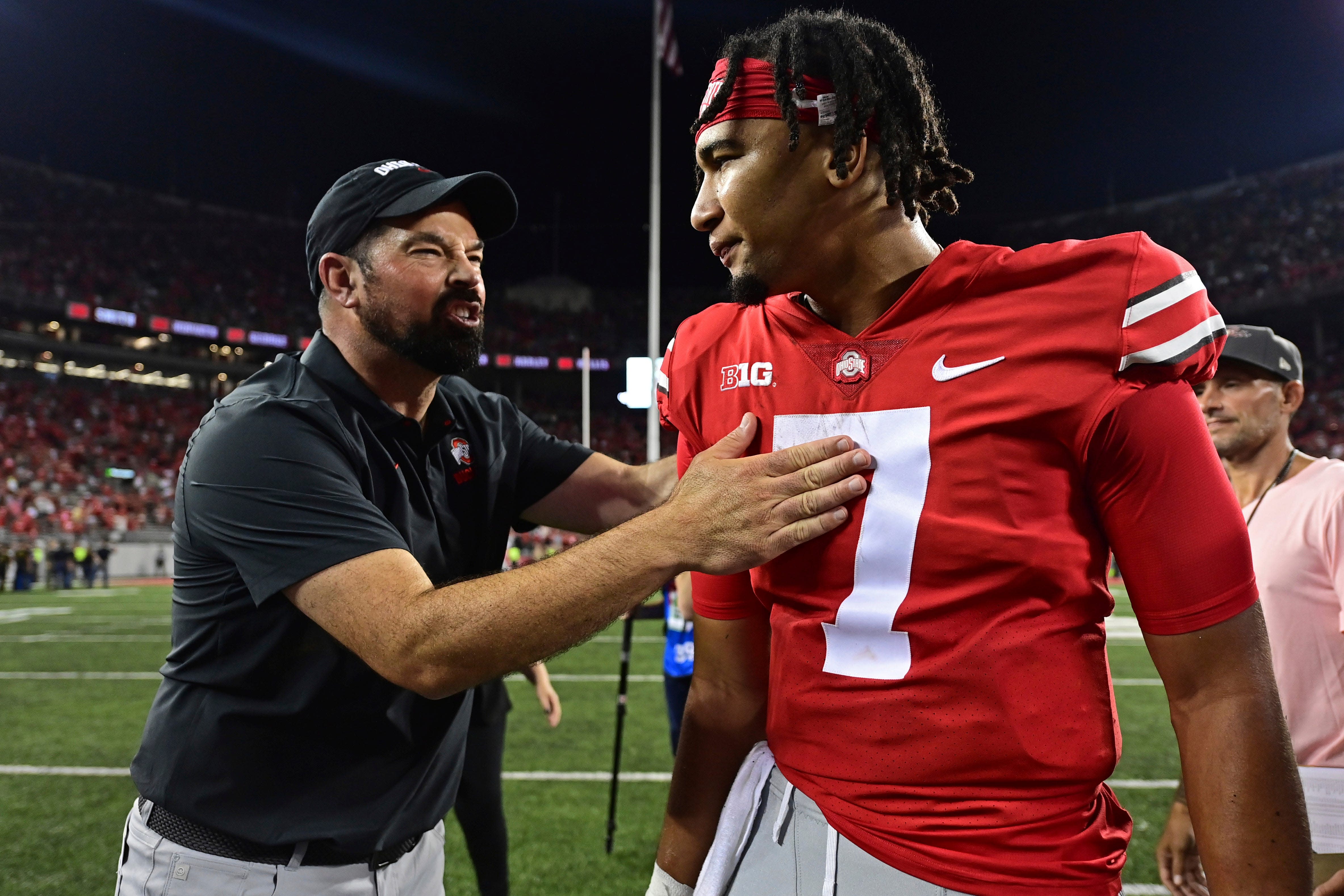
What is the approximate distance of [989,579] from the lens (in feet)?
4.45

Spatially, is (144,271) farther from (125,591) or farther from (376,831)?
(376,831)

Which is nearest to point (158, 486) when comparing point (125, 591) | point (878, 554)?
point (125, 591)

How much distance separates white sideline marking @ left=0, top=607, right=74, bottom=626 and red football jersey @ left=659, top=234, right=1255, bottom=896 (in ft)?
59.3

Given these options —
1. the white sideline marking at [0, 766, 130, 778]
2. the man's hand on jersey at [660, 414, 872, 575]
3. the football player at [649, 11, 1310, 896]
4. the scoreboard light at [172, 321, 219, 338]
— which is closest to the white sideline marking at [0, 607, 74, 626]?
the white sideline marking at [0, 766, 130, 778]

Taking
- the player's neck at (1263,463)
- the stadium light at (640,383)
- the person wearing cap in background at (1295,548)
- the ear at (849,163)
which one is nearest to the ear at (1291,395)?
the person wearing cap in background at (1295,548)

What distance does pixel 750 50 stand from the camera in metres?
1.70

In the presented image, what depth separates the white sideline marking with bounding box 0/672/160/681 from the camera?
9797mm

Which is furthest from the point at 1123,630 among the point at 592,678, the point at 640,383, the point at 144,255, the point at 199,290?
the point at 144,255

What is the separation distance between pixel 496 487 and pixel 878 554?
1541 mm

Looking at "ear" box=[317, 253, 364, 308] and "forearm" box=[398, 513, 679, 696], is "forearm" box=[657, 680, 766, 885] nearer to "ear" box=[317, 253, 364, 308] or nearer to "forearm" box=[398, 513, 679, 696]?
"forearm" box=[398, 513, 679, 696]

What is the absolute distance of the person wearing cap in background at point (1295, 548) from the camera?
277 centimetres

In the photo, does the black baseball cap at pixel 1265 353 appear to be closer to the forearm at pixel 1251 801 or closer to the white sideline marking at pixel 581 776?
the forearm at pixel 1251 801

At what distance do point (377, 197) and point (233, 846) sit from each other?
1.82m

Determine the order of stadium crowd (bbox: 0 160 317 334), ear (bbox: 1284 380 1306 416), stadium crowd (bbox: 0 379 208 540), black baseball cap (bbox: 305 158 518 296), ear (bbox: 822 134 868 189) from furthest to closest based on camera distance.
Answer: stadium crowd (bbox: 0 160 317 334)
stadium crowd (bbox: 0 379 208 540)
ear (bbox: 1284 380 1306 416)
black baseball cap (bbox: 305 158 518 296)
ear (bbox: 822 134 868 189)
